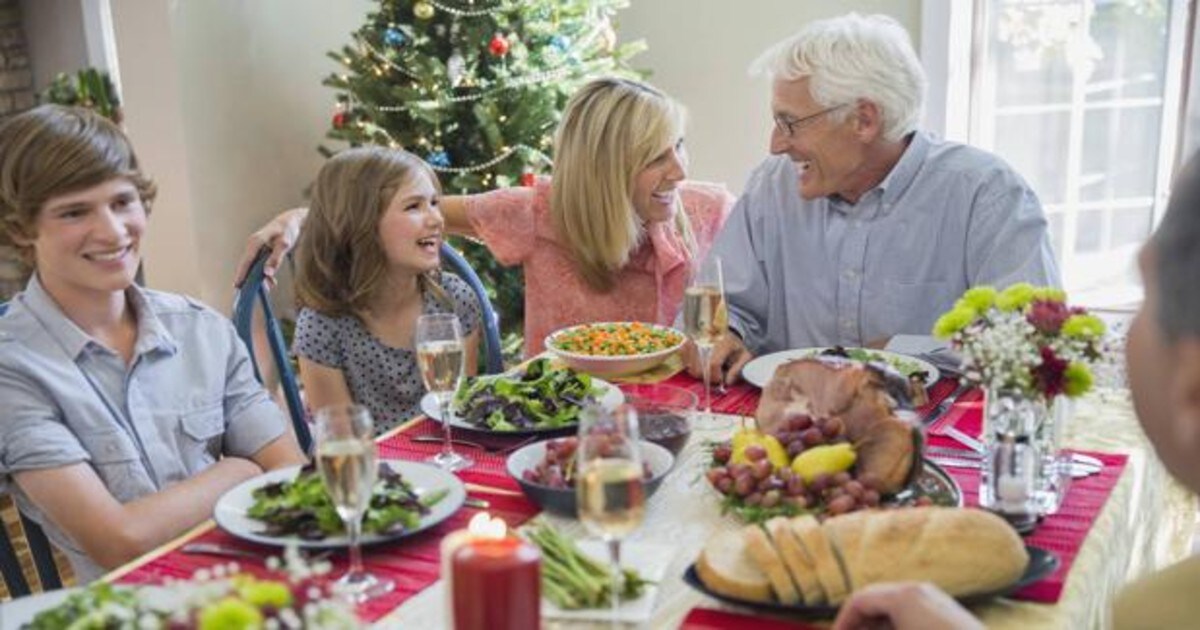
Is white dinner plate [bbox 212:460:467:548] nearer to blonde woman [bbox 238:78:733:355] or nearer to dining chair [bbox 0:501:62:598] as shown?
dining chair [bbox 0:501:62:598]

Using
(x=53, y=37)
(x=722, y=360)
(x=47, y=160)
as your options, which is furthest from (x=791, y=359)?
(x=53, y=37)

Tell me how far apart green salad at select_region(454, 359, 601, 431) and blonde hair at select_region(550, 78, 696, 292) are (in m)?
0.74

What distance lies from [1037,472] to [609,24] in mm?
3120

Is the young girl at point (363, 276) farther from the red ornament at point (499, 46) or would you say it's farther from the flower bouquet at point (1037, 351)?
the red ornament at point (499, 46)

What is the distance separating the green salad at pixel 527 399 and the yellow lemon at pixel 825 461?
442 millimetres

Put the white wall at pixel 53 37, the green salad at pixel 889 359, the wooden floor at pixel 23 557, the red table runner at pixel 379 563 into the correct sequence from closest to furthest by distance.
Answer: the red table runner at pixel 379 563 < the green salad at pixel 889 359 < the wooden floor at pixel 23 557 < the white wall at pixel 53 37

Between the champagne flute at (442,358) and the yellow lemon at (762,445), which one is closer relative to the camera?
the yellow lemon at (762,445)

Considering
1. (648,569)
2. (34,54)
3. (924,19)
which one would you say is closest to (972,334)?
(648,569)

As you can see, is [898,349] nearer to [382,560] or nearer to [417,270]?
[417,270]

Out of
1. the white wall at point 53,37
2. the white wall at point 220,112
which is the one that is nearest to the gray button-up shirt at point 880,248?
the white wall at point 220,112

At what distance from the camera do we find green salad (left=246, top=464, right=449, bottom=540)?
138cm

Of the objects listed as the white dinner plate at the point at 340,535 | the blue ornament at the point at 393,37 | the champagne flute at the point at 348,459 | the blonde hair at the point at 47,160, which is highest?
the blue ornament at the point at 393,37

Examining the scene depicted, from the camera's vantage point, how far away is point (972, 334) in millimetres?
1477

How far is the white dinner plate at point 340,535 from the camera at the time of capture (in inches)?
53.3
